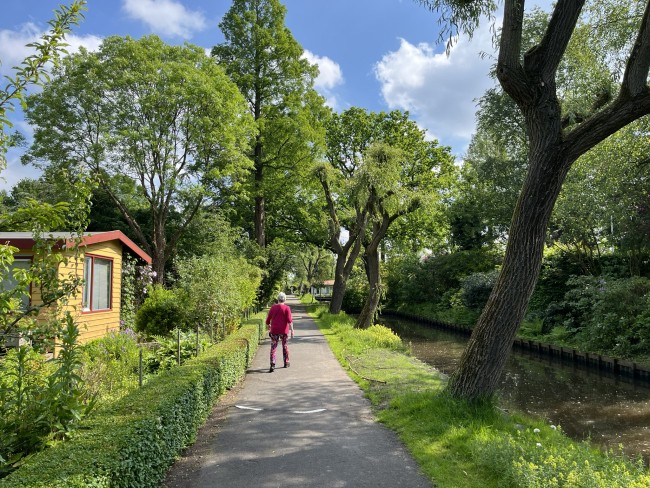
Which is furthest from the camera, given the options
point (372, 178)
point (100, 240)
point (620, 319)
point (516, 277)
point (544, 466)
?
point (372, 178)

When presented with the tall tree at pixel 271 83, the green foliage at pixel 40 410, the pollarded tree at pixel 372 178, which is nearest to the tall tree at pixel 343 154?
the pollarded tree at pixel 372 178

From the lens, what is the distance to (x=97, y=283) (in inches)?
546

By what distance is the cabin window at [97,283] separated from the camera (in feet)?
42.7

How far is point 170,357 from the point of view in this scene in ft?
30.1

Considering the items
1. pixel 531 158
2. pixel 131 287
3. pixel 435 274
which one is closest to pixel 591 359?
pixel 531 158

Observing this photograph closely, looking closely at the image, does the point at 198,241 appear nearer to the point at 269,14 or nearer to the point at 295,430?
the point at 269,14

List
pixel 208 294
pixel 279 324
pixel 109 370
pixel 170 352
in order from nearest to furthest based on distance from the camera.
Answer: pixel 109 370
pixel 170 352
pixel 279 324
pixel 208 294

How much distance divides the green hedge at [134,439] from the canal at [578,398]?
252 inches

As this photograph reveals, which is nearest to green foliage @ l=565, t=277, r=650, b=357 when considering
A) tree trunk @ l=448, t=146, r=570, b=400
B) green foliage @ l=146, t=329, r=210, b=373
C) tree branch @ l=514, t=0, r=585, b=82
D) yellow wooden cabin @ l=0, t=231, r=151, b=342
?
tree trunk @ l=448, t=146, r=570, b=400

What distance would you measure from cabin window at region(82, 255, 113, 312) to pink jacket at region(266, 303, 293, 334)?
5199mm

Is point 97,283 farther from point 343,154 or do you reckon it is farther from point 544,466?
point 343,154

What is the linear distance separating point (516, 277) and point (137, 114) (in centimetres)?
1618

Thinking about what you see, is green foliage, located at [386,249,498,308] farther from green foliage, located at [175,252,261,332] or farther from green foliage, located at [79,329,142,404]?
green foliage, located at [79,329,142,404]

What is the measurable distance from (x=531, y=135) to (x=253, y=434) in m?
5.72
